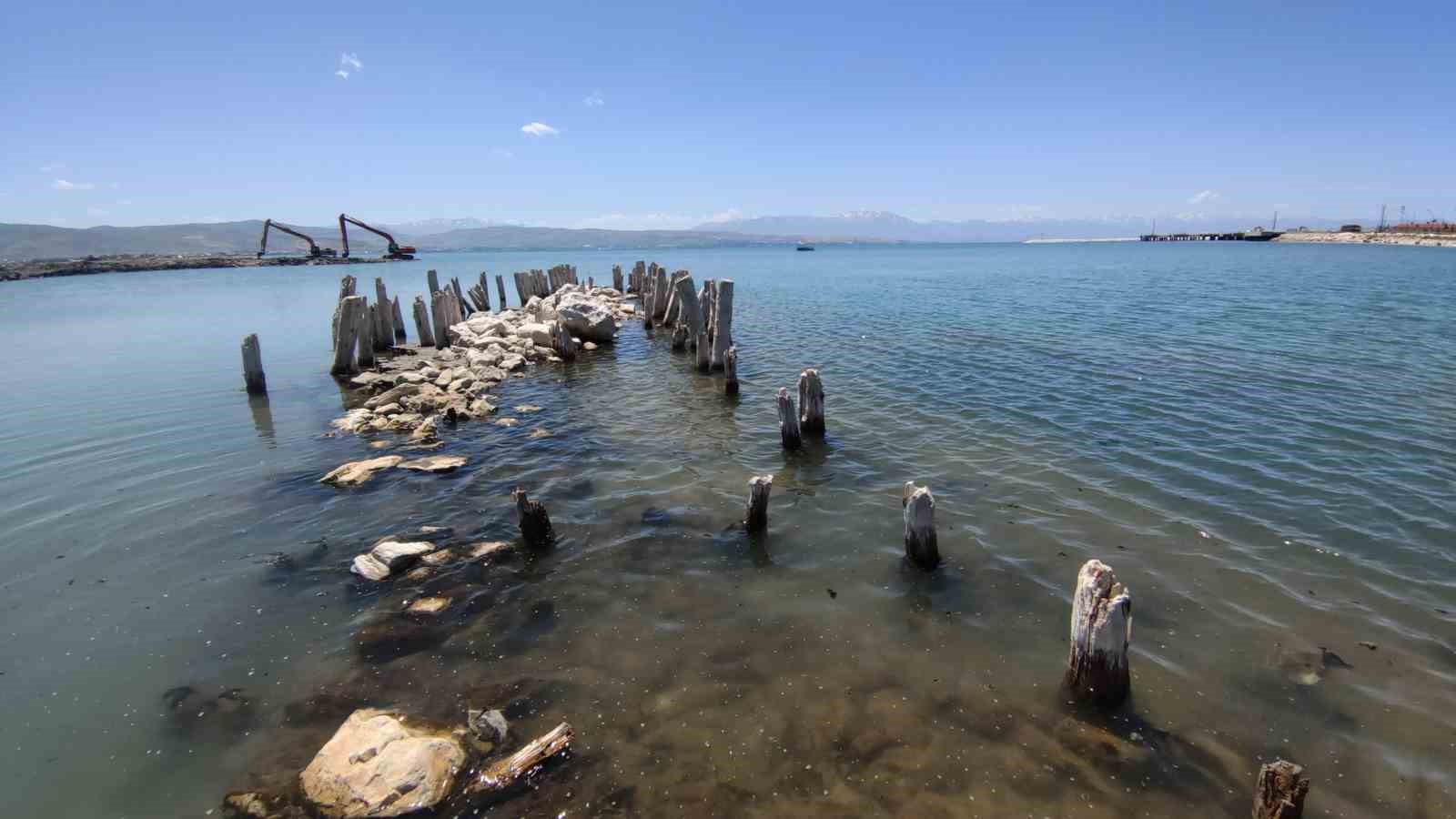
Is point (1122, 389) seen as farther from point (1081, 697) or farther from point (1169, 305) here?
point (1169, 305)

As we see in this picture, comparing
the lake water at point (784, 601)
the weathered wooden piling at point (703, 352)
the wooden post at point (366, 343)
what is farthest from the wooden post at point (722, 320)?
the wooden post at point (366, 343)

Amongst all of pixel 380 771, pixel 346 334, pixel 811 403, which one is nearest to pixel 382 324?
pixel 346 334

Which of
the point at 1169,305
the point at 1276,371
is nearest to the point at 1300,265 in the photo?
the point at 1169,305

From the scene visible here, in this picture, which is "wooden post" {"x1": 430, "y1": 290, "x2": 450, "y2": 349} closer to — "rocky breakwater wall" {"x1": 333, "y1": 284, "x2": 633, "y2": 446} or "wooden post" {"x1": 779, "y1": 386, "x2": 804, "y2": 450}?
"rocky breakwater wall" {"x1": 333, "y1": 284, "x2": 633, "y2": 446}

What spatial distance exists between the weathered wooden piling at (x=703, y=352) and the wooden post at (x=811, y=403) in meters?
7.03

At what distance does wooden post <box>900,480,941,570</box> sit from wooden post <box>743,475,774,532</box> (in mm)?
1962

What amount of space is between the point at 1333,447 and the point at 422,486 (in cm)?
1635

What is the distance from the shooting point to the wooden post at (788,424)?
39.4 feet

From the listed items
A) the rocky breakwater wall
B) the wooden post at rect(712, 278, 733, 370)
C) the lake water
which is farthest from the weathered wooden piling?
the rocky breakwater wall

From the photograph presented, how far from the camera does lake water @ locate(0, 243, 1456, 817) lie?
5.13 meters

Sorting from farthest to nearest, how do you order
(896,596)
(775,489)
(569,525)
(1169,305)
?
(1169,305) → (775,489) → (569,525) → (896,596)

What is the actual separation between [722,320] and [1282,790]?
15984 millimetres

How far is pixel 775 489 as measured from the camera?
1061cm

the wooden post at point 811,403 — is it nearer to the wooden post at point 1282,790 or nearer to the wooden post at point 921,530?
the wooden post at point 921,530
